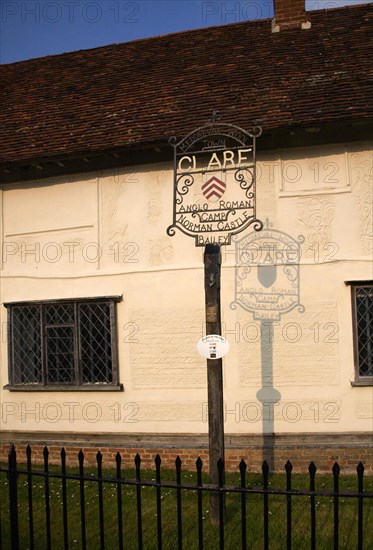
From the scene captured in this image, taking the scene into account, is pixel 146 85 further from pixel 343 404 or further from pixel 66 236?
pixel 343 404

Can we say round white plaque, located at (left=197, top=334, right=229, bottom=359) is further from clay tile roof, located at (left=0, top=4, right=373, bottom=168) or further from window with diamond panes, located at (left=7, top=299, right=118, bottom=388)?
clay tile roof, located at (left=0, top=4, right=373, bottom=168)

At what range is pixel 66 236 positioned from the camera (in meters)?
11.4

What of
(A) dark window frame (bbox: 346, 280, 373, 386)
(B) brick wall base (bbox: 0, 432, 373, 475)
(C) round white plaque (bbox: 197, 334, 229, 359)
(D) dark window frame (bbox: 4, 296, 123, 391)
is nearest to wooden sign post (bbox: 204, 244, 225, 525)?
(C) round white plaque (bbox: 197, 334, 229, 359)

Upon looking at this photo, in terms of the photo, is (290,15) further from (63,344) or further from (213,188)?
(63,344)

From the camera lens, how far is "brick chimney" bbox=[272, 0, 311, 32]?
13148mm

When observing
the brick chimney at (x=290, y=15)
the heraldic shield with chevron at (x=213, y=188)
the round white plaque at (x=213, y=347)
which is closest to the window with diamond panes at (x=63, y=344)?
the heraldic shield with chevron at (x=213, y=188)

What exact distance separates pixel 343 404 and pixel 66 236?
528cm

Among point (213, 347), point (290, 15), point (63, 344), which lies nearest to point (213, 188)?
point (213, 347)

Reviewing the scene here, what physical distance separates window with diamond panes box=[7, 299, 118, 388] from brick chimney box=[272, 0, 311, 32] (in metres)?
6.65

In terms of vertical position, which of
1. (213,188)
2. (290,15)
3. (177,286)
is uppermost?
(290,15)

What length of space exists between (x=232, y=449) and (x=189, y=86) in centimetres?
635

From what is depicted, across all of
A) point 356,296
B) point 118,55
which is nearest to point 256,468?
point 356,296

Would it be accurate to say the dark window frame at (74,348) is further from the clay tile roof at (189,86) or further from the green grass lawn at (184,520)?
the clay tile roof at (189,86)

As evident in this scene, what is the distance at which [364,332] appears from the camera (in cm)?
1013
